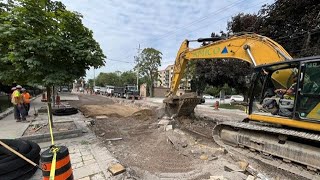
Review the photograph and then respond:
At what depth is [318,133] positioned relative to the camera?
447 cm

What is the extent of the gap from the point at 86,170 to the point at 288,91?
508cm

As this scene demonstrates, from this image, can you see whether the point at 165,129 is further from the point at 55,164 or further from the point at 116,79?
the point at 116,79

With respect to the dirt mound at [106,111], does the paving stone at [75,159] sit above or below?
above

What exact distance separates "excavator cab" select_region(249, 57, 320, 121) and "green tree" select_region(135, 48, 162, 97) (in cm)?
3902

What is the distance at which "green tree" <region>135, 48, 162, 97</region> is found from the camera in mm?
45219

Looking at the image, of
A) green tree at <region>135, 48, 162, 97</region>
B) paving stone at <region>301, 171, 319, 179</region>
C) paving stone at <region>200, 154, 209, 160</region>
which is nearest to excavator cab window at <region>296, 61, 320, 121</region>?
paving stone at <region>301, 171, 319, 179</region>

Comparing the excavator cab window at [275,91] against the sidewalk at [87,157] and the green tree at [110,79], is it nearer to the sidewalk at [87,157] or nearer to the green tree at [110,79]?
the sidewalk at [87,157]

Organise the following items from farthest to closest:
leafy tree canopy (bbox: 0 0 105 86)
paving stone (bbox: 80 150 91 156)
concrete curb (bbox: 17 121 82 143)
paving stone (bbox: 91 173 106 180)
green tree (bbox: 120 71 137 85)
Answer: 1. green tree (bbox: 120 71 137 85)
2. concrete curb (bbox: 17 121 82 143)
3. leafy tree canopy (bbox: 0 0 105 86)
4. paving stone (bbox: 80 150 91 156)
5. paving stone (bbox: 91 173 106 180)

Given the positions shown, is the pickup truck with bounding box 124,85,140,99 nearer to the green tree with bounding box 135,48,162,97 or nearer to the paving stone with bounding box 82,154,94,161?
the green tree with bounding box 135,48,162,97

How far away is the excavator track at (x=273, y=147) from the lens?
4344mm

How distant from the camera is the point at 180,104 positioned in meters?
9.58

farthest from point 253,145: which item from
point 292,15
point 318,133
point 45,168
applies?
point 292,15

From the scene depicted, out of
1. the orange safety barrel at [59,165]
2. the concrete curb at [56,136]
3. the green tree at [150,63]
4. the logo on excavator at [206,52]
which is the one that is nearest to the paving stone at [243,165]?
the orange safety barrel at [59,165]

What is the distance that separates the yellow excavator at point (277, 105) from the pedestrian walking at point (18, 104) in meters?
8.77
